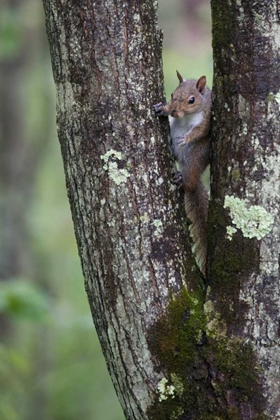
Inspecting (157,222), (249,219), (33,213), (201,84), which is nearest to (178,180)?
(157,222)

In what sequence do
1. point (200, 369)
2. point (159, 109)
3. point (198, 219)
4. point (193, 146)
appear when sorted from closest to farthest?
point (200, 369), point (159, 109), point (198, 219), point (193, 146)

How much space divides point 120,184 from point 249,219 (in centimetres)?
47

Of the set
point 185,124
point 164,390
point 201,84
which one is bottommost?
point 164,390

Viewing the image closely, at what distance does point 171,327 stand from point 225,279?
26cm

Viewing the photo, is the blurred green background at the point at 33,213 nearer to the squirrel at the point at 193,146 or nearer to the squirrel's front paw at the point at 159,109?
the squirrel at the point at 193,146

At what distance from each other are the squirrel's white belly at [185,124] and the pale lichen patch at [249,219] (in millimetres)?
1025

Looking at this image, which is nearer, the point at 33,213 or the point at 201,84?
the point at 201,84

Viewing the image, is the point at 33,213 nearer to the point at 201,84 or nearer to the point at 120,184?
the point at 201,84

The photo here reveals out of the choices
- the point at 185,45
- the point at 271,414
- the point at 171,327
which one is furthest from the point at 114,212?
the point at 185,45

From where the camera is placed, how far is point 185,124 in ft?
12.2

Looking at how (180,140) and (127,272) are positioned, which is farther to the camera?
(180,140)

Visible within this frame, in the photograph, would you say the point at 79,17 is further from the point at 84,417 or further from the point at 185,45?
the point at 84,417

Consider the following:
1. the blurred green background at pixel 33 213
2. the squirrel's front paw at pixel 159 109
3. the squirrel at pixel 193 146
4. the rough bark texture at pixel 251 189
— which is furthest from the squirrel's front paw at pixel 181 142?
the blurred green background at pixel 33 213

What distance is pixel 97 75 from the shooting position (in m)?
2.45
